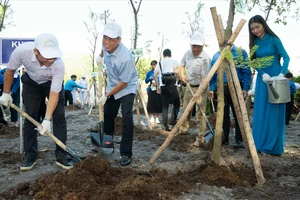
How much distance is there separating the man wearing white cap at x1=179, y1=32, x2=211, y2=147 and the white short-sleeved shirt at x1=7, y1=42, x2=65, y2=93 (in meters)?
2.31

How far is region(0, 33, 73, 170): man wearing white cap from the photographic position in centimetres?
340

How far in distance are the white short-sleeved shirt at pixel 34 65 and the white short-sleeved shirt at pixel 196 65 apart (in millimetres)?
2518

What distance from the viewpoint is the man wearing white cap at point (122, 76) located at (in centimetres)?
400

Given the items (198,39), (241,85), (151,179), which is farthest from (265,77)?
(151,179)

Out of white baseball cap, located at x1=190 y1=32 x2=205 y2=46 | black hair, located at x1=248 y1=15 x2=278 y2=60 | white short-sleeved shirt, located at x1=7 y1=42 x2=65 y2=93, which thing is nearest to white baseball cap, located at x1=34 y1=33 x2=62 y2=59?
white short-sleeved shirt, located at x1=7 y1=42 x2=65 y2=93

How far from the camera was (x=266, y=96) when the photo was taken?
188 inches

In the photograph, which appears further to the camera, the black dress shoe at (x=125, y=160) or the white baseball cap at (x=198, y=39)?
the white baseball cap at (x=198, y=39)

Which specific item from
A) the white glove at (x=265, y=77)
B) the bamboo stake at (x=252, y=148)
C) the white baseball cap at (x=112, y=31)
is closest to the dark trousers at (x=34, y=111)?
the white baseball cap at (x=112, y=31)

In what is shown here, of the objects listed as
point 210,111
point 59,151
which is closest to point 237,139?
→ point 59,151

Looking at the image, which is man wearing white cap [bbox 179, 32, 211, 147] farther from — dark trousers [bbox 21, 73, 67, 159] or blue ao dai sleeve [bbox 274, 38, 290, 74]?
dark trousers [bbox 21, 73, 67, 159]

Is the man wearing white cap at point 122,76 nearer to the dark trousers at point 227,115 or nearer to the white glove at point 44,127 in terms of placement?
the white glove at point 44,127

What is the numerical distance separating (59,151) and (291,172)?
2754 mm

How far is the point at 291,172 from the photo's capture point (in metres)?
3.93

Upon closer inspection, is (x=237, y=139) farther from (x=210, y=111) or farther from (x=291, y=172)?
(x=210, y=111)
